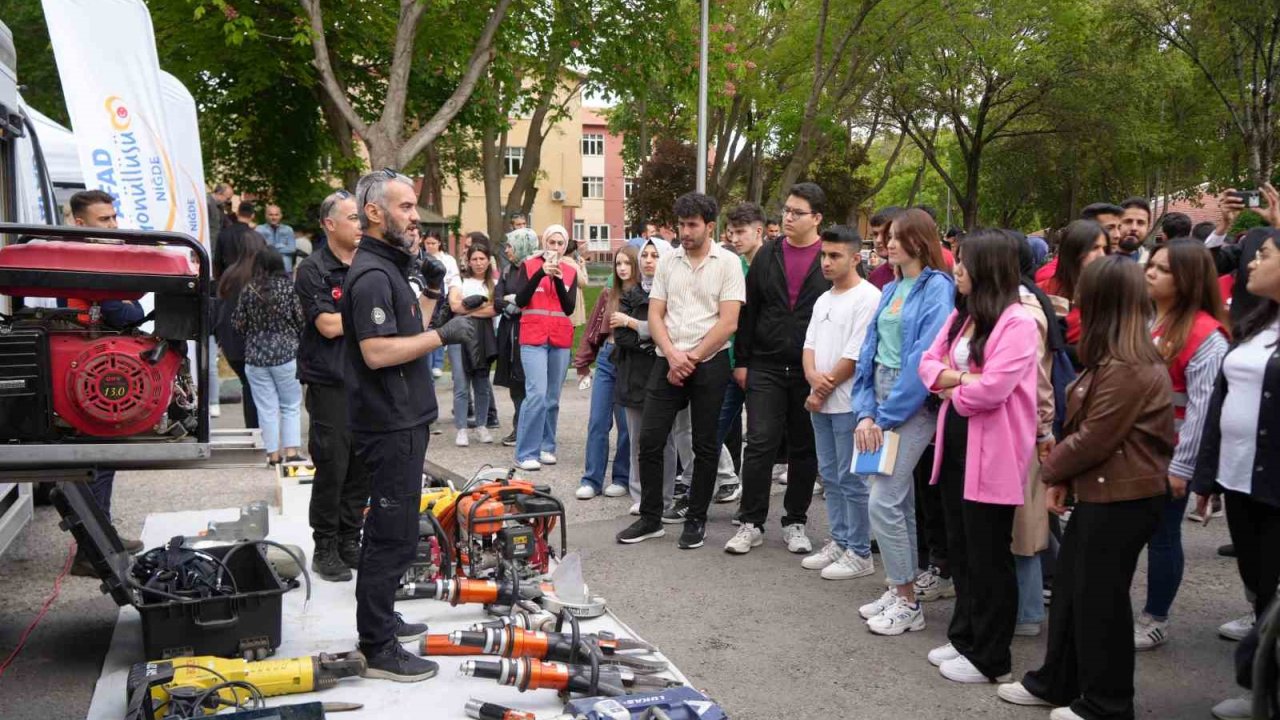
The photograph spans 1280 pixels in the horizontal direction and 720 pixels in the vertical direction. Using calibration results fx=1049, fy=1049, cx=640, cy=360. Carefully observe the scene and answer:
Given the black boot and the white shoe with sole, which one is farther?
the black boot

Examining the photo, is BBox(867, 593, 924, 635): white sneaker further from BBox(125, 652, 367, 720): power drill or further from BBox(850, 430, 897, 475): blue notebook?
BBox(125, 652, 367, 720): power drill

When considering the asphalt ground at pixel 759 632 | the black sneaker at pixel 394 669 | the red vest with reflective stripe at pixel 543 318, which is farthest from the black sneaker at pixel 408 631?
the red vest with reflective stripe at pixel 543 318

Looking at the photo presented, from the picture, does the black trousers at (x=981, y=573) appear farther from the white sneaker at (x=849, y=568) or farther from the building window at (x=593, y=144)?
the building window at (x=593, y=144)

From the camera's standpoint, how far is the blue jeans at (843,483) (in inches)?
245

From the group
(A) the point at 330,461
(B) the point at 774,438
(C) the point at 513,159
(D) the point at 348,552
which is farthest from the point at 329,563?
(C) the point at 513,159

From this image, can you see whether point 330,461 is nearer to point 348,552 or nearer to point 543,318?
point 348,552

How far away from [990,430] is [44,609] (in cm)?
507

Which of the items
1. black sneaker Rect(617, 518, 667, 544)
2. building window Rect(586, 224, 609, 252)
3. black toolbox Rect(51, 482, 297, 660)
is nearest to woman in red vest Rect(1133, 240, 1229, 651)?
black sneaker Rect(617, 518, 667, 544)

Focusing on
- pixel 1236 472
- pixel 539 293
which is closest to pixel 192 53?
pixel 539 293

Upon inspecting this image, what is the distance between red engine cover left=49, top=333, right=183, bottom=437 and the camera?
436cm

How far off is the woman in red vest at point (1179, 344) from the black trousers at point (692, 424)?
8.74ft

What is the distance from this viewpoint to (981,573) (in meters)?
4.66

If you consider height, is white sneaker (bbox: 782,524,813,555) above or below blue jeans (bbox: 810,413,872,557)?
below

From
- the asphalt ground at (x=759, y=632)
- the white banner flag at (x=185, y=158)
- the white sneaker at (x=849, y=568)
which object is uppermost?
the white banner flag at (x=185, y=158)
